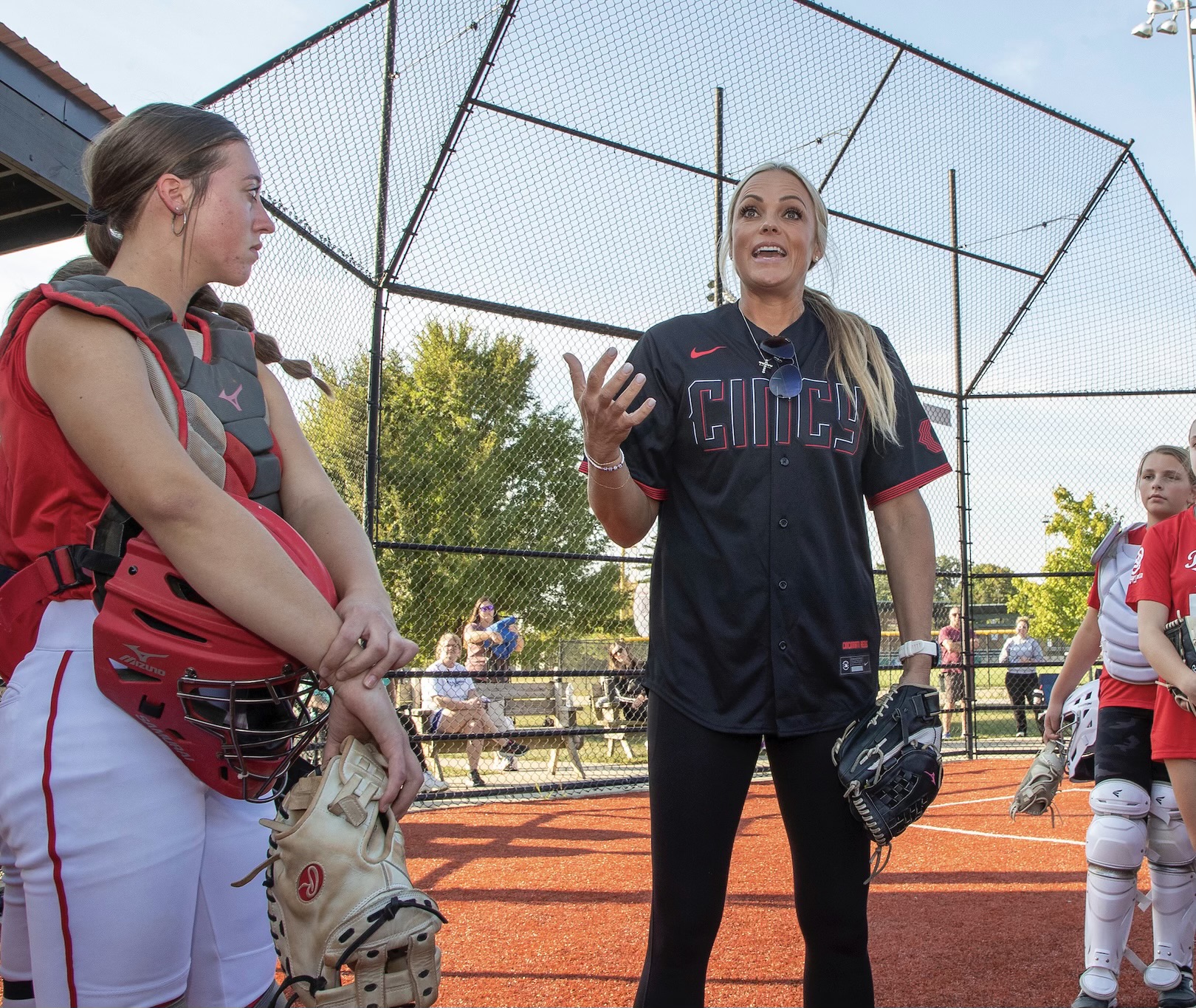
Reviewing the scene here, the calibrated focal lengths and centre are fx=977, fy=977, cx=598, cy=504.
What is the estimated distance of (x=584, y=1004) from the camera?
3146mm

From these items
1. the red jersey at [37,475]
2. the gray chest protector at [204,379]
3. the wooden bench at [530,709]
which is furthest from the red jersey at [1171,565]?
the wooden bench at [530,709]

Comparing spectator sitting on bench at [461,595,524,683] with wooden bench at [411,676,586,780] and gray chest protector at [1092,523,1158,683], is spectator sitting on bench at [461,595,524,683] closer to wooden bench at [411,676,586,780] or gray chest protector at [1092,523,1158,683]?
wooden bench at [411,676,586,780]

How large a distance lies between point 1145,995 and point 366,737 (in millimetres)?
3190

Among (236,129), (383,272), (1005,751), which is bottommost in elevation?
(1005,751)

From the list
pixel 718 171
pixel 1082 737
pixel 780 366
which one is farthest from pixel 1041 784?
pixel 718 171

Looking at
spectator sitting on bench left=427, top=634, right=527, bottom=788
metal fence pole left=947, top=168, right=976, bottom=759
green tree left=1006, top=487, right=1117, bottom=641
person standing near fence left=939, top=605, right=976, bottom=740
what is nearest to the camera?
spectator sitting on bench left=427, top=634, right=527, bottom=788

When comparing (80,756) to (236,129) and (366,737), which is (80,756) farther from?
(236,129)

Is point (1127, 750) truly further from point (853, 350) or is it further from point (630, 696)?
point (630, 696)

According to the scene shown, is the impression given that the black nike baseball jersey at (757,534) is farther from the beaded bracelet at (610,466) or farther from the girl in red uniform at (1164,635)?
the girl in red uniform at (1164,635)

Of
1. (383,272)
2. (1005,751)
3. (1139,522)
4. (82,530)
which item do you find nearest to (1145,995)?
(1139,522)

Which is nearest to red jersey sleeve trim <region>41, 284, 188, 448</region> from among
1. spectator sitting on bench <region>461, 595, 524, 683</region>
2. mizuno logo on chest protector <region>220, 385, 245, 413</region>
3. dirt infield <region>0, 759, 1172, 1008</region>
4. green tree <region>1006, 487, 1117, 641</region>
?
mizuno logo on chest protector <region>220, 385, 245, 413</region>

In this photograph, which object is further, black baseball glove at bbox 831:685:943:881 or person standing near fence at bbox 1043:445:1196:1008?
person standing near fence at bbox 1043:445:1196:1008

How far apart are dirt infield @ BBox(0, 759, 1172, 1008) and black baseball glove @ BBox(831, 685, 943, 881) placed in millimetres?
1525

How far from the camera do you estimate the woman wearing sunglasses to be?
2025 millimetres
